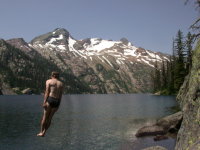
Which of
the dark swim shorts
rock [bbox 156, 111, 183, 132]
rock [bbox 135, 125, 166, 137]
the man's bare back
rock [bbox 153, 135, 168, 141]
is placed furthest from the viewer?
rock [bbox 135, 125, 166, 137]

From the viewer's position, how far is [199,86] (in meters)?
12.0

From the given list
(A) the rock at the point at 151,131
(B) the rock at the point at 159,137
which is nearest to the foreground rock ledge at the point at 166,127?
(A) the rock at the point at 151,131

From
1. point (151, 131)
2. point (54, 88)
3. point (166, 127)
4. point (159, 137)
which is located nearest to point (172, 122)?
point (166, 127)

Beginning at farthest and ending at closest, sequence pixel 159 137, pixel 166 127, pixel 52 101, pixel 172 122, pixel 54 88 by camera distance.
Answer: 1. pixel 166 127
2. pixel 172 122
3. pixel 159 137
4. pixel 54 88
5. pixel 52 101

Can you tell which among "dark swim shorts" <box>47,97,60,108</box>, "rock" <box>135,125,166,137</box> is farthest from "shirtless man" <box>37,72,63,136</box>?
"rock" <box>135,125,166,137</box>

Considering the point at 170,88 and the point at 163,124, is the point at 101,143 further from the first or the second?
the point at 170,88

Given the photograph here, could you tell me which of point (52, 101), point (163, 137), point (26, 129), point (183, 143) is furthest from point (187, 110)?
point (26, 129)

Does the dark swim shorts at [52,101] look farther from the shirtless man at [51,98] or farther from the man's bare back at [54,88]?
the man's bare back at [54,88]

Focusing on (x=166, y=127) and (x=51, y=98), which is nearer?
(x=51, y=98)

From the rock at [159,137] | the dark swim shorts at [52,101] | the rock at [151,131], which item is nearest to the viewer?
the dark swim shorts at [52,101]

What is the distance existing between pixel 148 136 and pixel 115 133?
24.8 ft

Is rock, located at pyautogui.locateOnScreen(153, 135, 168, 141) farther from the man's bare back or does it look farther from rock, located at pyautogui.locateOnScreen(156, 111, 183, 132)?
the man's bare back

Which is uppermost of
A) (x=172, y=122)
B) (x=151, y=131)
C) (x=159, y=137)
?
(x=172, y=122)

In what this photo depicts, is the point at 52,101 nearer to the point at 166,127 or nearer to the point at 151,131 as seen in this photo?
the point at 151,131
